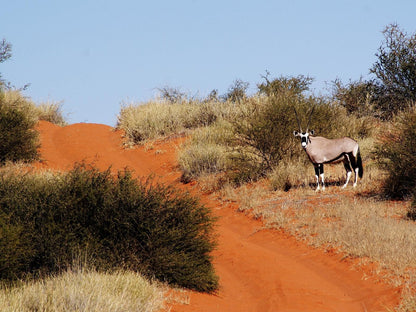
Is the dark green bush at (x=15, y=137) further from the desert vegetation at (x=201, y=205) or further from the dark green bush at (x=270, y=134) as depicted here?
the dark green bush at (x=270, y=134)

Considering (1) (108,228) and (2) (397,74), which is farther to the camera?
(2) (397,74)

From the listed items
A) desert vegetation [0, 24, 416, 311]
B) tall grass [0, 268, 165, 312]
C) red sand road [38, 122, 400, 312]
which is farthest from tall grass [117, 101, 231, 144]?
tall grass [0, 268, 165, 312]

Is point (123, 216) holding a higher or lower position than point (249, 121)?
lower

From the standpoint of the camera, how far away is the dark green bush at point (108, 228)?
8117 mm

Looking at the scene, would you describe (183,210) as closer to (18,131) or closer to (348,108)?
(18,131)

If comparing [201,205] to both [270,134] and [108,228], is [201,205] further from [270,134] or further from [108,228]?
[270,134]

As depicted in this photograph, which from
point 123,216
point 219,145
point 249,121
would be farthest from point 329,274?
point 219,145

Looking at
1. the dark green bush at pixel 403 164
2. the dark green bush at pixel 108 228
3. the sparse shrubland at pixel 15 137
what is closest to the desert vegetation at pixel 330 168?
the dark green bush at pixel 403 164

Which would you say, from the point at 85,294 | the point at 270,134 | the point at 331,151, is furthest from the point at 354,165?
the point at 85,294

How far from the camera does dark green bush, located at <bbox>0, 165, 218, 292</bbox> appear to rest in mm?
8117

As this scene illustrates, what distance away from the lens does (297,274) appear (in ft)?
33.5

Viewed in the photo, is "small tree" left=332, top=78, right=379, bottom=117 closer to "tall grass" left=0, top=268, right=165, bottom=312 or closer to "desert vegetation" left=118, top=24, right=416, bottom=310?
"desert vegetation" left=118, top=24, right=416, bottom=310

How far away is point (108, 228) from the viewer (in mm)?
8562

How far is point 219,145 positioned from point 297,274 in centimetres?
1220
